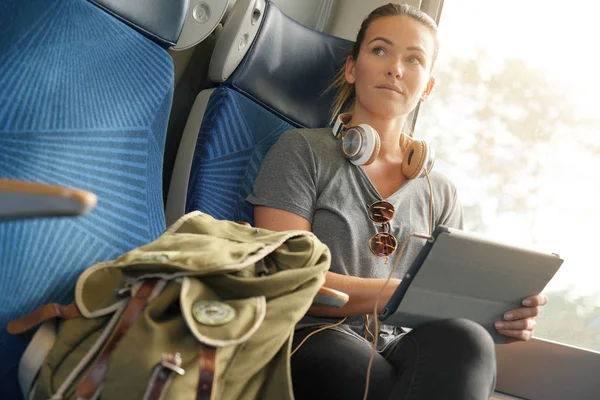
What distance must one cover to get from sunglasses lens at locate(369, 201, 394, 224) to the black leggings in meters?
0.41

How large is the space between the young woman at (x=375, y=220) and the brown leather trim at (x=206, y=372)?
350 millimetres

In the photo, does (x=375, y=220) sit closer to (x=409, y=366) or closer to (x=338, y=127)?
(x=338, y=127)

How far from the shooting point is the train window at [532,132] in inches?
82.2

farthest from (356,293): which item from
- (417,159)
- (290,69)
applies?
(290,69)

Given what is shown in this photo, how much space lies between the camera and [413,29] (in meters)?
1.86

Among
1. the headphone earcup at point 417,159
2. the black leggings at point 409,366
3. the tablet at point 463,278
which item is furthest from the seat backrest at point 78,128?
the headphone earcup at point 417,159

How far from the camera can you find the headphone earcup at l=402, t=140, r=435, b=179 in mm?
1746

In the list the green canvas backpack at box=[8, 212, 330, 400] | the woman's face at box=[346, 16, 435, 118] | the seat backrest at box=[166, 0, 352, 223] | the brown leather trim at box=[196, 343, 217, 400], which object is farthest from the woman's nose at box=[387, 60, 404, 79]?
the brown leather trim at box=[196, 343, 217, 400]

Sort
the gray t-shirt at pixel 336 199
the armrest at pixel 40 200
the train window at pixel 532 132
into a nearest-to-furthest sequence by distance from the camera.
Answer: the armrest at pixel 40 200, the gray t-shirt at pixel 336 199, the train window at pixel 532 132

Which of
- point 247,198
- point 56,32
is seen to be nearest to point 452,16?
point 247,198

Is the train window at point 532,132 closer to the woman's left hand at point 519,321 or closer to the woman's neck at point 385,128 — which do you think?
the woman's neck at point 385,128

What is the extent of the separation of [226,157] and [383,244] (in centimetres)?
46

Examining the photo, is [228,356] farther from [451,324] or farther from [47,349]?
[451,324]

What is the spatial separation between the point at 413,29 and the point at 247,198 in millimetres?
677
